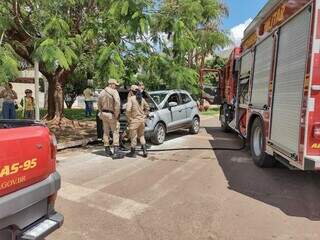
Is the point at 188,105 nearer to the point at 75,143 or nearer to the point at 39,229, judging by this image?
the point at 75,143

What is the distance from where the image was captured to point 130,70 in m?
13.2

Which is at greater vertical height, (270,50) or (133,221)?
(270,50)

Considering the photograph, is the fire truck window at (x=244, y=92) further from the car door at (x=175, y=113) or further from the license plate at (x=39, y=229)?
the license plate at (x=39, y=229)

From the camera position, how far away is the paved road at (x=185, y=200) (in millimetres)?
5582

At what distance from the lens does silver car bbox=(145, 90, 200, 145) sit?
12906mm

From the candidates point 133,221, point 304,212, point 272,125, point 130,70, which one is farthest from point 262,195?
point 130,70

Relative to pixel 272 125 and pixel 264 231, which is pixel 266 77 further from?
pixel 264 231

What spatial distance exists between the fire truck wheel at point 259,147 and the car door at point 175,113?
3.91 meters

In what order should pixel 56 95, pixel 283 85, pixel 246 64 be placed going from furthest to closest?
1. pixel 56 95
2. pixel 246 64
3. pixel 283 85

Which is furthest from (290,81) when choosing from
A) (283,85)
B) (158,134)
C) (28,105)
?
(28,105)

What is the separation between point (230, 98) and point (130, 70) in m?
3.49

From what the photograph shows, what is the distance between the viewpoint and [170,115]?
1384cm

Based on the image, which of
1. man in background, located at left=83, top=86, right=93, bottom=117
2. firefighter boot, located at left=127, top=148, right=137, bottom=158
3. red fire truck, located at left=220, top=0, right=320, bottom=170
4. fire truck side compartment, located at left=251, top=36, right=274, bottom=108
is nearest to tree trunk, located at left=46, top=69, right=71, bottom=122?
man in background, located at left=83, top=86, right=93, bottom=117

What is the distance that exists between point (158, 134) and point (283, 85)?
5804mm
